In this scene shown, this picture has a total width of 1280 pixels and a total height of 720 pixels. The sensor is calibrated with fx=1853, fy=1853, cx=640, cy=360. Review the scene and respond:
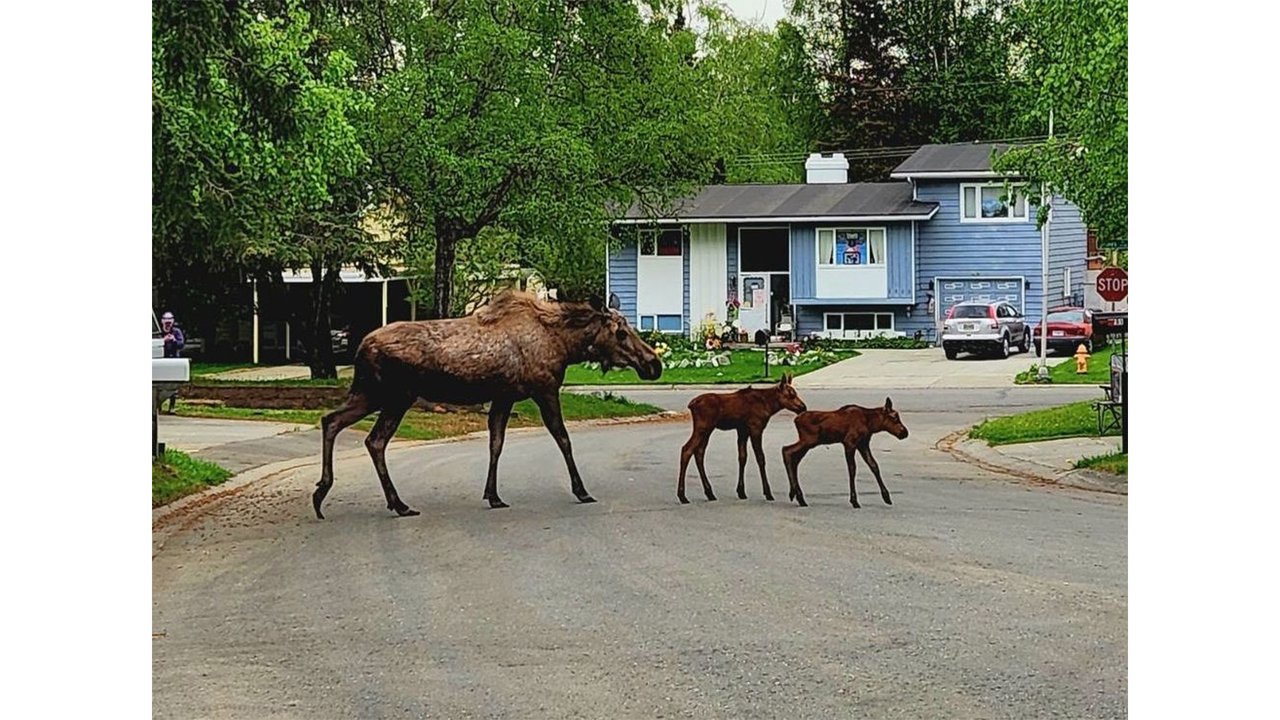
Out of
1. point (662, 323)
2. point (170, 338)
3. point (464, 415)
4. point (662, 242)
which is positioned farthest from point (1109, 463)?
point (170, 338)

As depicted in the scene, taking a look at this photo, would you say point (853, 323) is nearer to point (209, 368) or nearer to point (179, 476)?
point (209, 368)

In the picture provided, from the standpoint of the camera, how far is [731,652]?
18.6 ft

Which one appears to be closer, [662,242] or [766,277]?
[766,277]

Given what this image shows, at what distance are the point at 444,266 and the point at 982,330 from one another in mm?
3949

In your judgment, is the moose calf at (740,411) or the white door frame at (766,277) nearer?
the moose calf at (740,411)

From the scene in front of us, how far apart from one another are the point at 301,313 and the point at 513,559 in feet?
19.2

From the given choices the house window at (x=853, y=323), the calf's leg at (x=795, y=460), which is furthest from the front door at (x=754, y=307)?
the calf's leg at (x=795, y=460)

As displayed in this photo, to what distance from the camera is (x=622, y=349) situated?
8805mm

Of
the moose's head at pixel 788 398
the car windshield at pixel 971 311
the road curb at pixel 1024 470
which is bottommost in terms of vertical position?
the road curb at pixel 1024 470

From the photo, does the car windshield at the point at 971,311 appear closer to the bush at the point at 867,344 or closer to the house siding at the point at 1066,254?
the house siding at the point at 1066,254

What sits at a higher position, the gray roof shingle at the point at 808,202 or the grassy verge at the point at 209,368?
the gray roof shingle at the point at 808,202

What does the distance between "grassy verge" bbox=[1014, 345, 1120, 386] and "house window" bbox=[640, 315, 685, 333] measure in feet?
7.66

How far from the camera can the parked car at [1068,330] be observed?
11805 millimetres

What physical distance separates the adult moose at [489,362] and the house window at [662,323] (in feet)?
7.31
